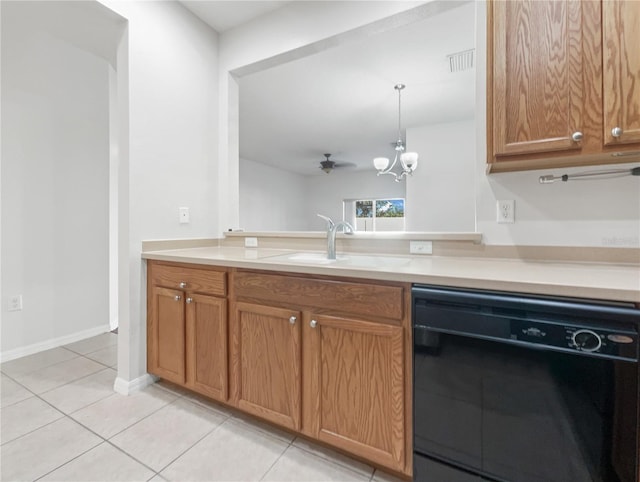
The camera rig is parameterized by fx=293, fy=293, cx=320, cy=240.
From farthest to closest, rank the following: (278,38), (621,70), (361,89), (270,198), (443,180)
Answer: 1. (270,198)
2. (443,180)
3. (361,89)
4. (278,38)
5. (621,70)

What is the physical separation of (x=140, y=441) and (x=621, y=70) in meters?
2.50

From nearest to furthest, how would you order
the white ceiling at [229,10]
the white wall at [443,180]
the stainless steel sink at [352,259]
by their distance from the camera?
the stainless steel sink at [352,259] < the white ceiling at [229,10] < the white wall at [443,180]

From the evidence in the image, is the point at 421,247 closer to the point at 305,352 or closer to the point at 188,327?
the point at 305,352

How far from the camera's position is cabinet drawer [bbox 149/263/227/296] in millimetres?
→ 1600

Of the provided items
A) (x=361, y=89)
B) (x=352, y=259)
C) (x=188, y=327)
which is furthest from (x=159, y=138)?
(x=361, y=89)

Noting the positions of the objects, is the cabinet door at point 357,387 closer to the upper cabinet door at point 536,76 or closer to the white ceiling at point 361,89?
the upper cabinet door at point 536,76

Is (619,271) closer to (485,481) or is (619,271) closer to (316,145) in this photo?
(485,481)

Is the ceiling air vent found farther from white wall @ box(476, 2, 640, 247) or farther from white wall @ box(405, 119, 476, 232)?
white wall @ box(405, 119, 476, 232)

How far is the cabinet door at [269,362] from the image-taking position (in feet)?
4.46

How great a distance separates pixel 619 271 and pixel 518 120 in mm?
697

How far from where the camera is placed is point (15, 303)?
2338 millimetres

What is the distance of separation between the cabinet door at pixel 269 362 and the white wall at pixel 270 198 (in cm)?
502

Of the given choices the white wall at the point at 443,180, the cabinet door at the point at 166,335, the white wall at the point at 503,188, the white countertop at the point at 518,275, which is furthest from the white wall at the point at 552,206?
the white wall at the point at 443,180

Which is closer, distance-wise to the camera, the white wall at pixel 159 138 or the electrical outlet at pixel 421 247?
the electrical outlet at pixel 421 247
